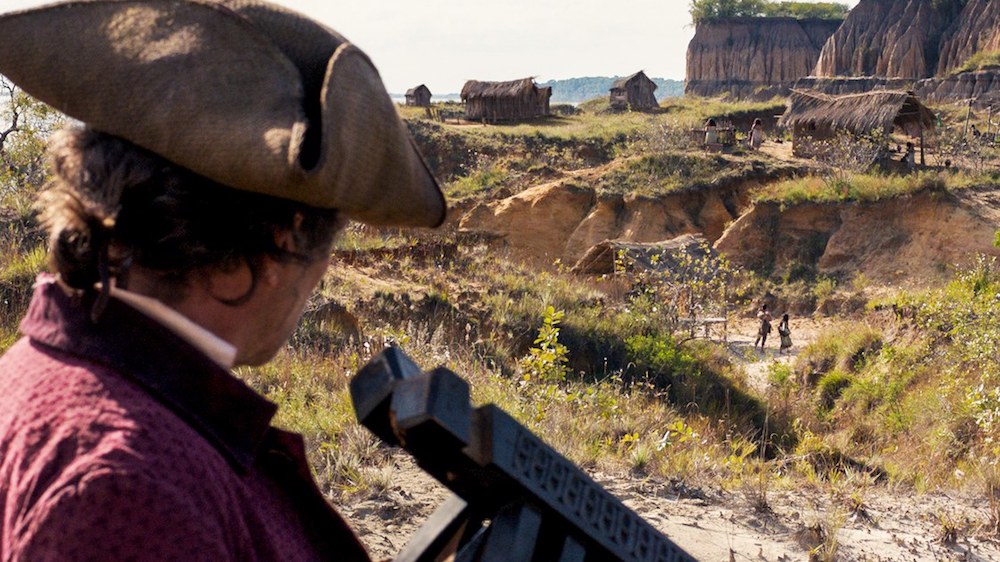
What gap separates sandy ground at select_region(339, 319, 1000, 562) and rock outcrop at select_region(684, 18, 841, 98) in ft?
210

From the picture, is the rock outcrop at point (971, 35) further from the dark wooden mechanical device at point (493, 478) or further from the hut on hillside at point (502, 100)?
the dark wooden mechanical device at point (493, 478)

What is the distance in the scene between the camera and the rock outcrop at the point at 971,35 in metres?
47.2

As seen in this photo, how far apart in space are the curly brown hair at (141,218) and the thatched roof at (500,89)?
37609 mm

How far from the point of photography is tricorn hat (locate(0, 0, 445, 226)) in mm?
1144

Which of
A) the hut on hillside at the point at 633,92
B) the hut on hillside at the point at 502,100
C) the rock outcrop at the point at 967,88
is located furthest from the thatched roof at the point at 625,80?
the rock outcrop at the point at 967,88

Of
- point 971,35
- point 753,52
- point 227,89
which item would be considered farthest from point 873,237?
point 753,52

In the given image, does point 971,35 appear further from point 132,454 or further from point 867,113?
point 132,454

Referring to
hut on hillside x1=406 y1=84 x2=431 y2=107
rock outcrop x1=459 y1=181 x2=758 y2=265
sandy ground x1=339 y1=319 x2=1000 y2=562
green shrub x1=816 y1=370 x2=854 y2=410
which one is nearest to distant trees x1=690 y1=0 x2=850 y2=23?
hut on hillside x1=406 y1=84 x2=431 y2=107

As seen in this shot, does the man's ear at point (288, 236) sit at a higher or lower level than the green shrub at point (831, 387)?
higher

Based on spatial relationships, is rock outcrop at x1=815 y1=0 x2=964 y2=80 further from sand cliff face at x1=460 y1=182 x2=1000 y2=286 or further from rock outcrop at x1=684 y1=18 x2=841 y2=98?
sand cliff face at x1=460 y1=182 x2=1000 y2=286

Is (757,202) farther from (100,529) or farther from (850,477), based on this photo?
(100,529)

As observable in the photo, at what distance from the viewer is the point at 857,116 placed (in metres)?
25.0

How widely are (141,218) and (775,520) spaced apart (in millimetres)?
3755

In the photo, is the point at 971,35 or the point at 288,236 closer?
the point at 288,236
